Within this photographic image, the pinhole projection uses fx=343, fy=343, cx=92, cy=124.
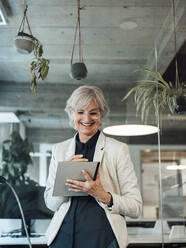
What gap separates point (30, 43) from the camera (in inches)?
118

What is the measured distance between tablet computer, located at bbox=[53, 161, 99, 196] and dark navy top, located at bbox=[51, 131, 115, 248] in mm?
69

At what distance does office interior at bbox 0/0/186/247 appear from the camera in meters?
3.13

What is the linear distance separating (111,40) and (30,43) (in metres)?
0.98

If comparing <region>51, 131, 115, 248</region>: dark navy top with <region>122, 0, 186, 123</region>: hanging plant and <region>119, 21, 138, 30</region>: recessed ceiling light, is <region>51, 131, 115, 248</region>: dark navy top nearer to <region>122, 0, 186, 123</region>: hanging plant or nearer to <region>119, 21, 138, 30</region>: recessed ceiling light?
<region>122, 0, 186, 123</region>: hanging plant

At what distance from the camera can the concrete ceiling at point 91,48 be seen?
10.3 feet

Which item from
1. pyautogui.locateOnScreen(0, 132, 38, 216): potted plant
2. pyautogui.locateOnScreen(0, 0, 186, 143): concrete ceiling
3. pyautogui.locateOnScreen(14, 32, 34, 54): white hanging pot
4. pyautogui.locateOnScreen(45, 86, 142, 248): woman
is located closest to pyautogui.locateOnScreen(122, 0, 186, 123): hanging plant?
pyautogui.locateOnScreen(0, 0, 186, 143): concrete ceiling

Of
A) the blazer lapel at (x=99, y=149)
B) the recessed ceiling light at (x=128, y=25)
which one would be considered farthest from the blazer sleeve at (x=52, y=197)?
the recessed ceiling light at (x=128, y=25)

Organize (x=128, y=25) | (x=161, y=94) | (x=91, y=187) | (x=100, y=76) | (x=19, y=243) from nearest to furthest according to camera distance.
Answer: (x=91, y=187) → (x=161, y=94) → (x=19, y=243) → (x=128, y=25) → (x=100, y=76)

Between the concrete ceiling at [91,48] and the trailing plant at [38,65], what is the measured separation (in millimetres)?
203

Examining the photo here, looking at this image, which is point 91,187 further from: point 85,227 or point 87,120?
point 87,120

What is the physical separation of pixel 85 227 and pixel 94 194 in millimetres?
176

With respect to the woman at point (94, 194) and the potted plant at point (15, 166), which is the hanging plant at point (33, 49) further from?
the woman at point (94, 194)

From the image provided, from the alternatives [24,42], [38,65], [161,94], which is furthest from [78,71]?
[161,94]

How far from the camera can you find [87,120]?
175 cm
